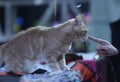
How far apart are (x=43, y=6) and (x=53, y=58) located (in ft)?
29.3

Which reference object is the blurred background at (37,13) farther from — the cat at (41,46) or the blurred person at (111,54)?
the cat at (41,46)

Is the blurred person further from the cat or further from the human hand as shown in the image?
the cat

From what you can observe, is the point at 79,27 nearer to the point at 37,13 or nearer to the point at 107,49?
the point at 107,49

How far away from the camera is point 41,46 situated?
2400mm

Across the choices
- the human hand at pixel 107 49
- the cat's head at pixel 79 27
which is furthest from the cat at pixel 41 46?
the human hand at pixel 107 49

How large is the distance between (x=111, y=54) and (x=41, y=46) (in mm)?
355

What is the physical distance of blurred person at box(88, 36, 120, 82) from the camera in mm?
2428

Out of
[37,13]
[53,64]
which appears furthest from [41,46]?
[37,13]

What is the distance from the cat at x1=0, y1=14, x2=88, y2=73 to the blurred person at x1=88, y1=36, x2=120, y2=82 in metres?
0.11

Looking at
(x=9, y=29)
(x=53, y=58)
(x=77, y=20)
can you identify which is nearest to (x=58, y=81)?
(x=53, y=58)

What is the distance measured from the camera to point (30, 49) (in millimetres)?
2414

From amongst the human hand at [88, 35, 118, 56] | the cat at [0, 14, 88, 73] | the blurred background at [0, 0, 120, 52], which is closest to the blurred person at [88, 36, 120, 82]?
the human hand at [88, 35, 118, 56]

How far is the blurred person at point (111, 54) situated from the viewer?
2.43 m

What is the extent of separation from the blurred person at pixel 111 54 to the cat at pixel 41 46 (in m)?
0.11
